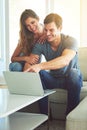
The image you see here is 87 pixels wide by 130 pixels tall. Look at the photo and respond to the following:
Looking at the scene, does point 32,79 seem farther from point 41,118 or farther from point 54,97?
point 54,97

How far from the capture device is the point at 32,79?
6.68 feet

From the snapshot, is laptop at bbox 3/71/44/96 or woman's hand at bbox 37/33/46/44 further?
woman's hand at bbox 37/33/46/44

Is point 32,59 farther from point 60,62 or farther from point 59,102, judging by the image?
point 59,102

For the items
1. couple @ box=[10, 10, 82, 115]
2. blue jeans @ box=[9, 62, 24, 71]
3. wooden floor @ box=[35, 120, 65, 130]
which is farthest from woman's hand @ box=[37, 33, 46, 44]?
wooden floor @ box=[35, 120, 65, 130]

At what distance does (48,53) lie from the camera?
2.38 meters

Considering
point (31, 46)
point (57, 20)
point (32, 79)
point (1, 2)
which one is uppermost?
point (1, 2)

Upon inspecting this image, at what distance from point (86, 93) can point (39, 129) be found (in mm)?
543

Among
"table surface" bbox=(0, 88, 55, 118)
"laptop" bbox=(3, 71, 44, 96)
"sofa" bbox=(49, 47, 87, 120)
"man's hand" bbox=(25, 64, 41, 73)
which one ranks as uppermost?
"man's hand" bbox=(25, 64, 41, 73)

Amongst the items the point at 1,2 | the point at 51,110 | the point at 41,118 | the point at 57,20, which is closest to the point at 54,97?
the point at 51,110

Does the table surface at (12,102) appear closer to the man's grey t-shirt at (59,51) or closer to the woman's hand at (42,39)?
the man's grey t-shirt at (59,51)

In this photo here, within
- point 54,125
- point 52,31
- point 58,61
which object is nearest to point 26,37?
A: point 52,31

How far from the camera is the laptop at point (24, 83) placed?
6.68 ft

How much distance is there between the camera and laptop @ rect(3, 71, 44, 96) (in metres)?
2.03

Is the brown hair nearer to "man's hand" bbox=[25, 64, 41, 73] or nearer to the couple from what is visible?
the couple
